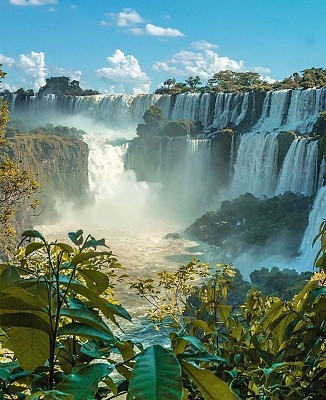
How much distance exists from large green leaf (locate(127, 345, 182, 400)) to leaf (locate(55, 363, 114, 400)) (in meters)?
0.04

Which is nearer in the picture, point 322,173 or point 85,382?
point 85,382

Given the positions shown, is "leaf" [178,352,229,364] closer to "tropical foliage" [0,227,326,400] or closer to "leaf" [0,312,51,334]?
"tropical foliage" [0,227,326,400]

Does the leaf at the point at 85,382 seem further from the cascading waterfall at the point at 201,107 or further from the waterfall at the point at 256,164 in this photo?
the cascading waterfall at the point at 201,107

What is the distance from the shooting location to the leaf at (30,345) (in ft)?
1.92

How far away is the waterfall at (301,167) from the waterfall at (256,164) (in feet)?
3.65

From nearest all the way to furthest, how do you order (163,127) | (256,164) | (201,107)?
(256,164) → (163,127) → (201,107)

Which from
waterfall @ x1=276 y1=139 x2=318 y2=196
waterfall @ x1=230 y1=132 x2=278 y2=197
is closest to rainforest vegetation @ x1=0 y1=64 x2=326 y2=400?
waterfall @ x1=276 y1=139 x2=318 y2=196

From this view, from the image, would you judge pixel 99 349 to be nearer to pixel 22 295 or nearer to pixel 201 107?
pixel 22 295

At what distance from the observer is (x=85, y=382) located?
474 mm

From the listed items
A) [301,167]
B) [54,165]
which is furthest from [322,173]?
[54,165]

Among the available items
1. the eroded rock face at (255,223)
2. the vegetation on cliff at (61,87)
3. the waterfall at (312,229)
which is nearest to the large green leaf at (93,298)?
the waterfall at (312,229)

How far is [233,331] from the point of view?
1.18 m

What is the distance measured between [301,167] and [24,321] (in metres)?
17.0

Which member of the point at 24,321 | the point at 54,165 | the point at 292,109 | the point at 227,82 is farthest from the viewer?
the point at 227,82
